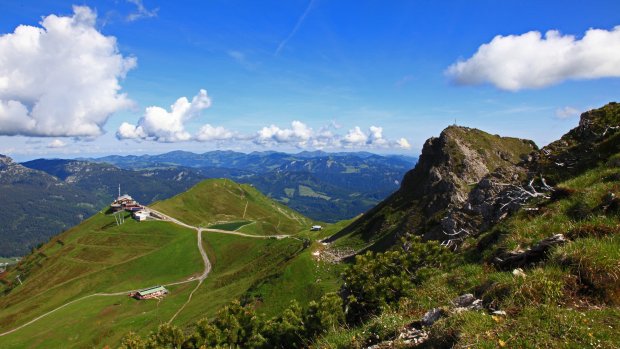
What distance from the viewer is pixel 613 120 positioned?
4088cm

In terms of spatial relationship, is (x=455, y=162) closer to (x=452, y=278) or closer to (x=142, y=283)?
(x=452, y=278)

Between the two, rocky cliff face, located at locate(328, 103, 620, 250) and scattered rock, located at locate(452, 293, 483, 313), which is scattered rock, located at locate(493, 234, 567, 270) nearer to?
scattered rock, located at locate(452, 293, 483, 313)

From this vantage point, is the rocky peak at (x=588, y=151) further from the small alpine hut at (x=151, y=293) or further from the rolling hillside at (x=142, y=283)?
the small alpine hut at (x=151, y=293)

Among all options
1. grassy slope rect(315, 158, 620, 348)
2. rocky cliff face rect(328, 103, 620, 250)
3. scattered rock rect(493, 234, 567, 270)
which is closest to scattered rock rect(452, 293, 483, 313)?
grassy slope rect(315, 158, 620, 348)

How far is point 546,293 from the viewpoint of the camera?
1172 cm

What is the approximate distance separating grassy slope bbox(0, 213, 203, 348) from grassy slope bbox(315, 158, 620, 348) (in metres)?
103

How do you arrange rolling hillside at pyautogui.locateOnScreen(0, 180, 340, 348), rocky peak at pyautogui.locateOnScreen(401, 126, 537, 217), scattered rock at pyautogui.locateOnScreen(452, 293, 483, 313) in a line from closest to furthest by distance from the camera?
scattered rock at pyautogui.locateOnScreen(452, 293, 483, 313), rocky peak at pyautogui.locateOnScreen(401, 126, 537, 217), rolling hillside at pyautogui.locateOnScreen(0, 180, 340, 348)

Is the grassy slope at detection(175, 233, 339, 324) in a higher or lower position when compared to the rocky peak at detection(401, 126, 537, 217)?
lower

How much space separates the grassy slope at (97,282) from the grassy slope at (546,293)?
339ft

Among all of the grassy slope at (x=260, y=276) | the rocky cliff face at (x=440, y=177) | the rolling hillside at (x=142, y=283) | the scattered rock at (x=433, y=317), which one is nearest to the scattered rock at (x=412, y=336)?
the scattered rock at (x=433, y=317)

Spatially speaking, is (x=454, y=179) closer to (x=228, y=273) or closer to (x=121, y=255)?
(x=228, y=273)

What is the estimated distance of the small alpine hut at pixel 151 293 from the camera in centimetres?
12904

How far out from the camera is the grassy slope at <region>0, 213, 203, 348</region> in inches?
4409

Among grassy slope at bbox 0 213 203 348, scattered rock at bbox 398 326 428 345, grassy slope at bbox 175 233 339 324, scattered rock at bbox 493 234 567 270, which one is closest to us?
scattered rock at bbox 398 326 428 345
